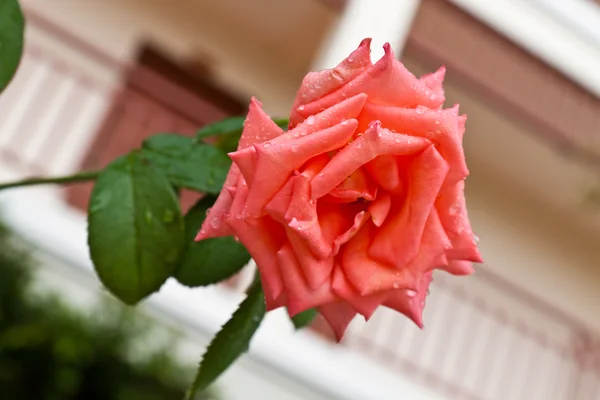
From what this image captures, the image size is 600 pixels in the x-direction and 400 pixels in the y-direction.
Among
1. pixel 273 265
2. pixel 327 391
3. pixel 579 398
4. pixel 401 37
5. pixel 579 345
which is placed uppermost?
pixel 401 37

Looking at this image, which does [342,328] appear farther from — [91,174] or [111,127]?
[111,127]

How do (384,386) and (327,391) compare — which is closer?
(327,391)

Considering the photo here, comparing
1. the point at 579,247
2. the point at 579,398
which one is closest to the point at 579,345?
the point at 579,398

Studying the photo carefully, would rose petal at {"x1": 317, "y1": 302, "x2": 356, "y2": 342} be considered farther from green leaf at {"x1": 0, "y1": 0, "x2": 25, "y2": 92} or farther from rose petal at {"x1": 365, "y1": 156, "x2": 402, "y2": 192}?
green leaf at {"x1": 0, "y1": 0, "x2": 25, "y2": 92}

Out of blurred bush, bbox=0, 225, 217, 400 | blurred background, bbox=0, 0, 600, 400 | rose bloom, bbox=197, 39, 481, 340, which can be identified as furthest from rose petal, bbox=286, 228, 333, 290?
blurred background, bbox=0, 0, 600, 400

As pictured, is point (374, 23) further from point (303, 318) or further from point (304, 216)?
point (304, 216)

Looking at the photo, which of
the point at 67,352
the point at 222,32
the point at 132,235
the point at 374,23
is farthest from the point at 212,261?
the point at 222,32
